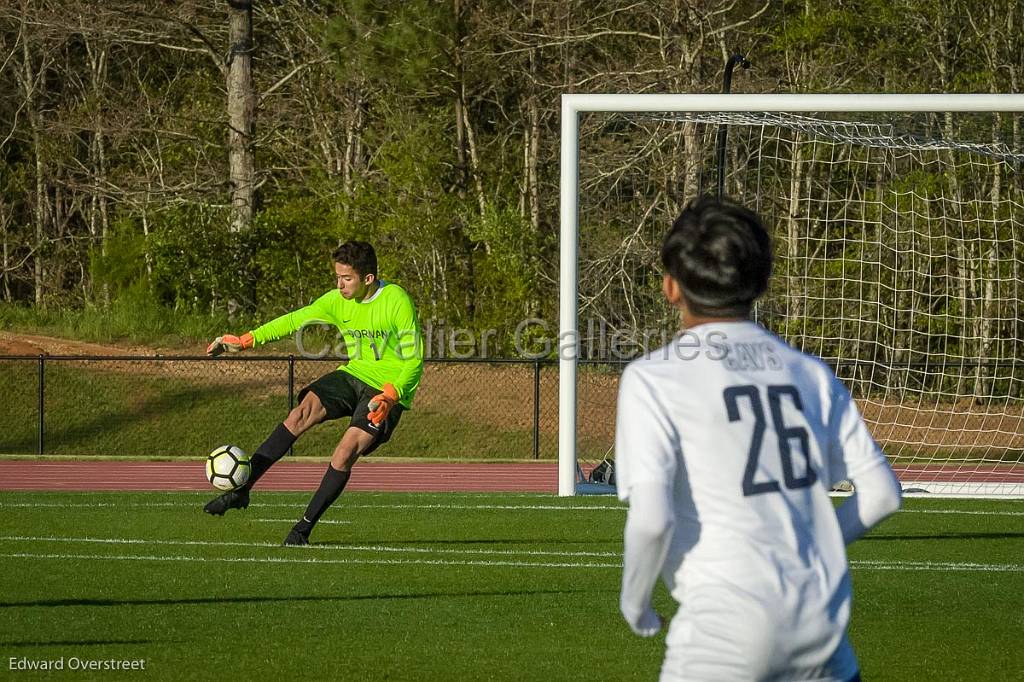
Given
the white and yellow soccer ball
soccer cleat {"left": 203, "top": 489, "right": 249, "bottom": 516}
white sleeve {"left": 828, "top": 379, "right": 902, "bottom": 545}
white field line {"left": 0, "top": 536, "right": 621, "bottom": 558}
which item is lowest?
white field line {"left": 0, "top": 536, "right": 621, "bottom": 558}

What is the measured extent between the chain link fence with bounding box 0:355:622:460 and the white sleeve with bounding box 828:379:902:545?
615 inches

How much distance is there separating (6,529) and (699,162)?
35.6ft

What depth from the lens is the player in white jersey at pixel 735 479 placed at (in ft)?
8.87

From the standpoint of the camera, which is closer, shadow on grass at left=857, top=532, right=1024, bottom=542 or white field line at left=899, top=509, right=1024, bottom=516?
shadow on grass at left=857, top=532, right=1024, bottom=542

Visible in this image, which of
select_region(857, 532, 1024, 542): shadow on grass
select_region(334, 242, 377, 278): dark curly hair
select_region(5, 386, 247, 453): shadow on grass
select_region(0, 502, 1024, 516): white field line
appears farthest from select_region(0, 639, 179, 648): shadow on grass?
select_region(5, 386, 247, 453): shadow on grass

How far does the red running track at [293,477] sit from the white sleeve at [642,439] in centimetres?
1118

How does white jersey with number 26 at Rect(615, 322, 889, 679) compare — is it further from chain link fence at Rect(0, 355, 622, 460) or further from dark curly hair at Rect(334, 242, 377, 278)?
chain link fence at Rect(0, 355, 622, 460)

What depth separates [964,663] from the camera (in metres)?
6.00

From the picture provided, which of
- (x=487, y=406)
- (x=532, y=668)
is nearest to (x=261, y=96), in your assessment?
(x=487, y=406)

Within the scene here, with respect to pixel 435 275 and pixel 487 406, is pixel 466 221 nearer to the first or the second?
pixel 435 275

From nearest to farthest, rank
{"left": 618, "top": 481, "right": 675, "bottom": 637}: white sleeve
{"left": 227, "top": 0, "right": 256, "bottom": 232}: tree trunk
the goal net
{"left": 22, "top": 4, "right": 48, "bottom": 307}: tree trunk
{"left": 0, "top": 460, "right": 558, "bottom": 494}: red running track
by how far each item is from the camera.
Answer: {"left": 618, "top": 481, "right": 675, "bottom": 637}: white sleeve
the goal net
{"left": 0, "top": 460, "right": 558, "bottom": 494}: red running track
{"left": 227, "top": 0, "right": 256, "bottom": 232}: tree trunk
{"left": 22, "top": 4, "right": 48, "bottom": 307}: tree trunk

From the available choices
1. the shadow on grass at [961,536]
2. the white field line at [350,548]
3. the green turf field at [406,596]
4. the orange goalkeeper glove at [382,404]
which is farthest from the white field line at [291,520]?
the shadow on grass at [961,536]

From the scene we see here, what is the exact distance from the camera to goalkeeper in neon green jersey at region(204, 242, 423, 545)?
898cm

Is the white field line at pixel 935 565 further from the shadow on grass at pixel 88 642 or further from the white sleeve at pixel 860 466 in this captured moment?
the white sleeve at pixel 860 466
